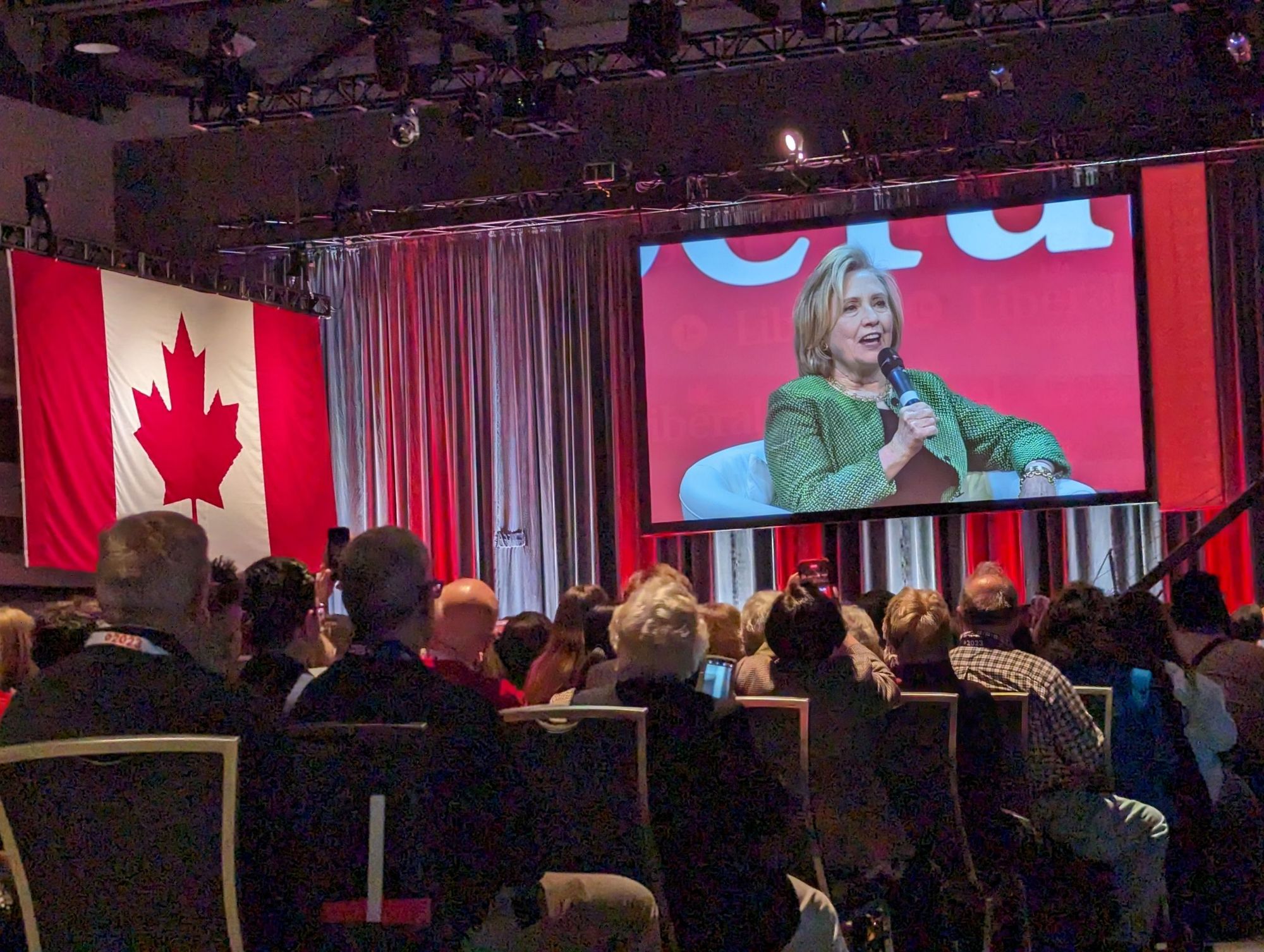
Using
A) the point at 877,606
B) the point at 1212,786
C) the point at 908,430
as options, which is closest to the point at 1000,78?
the point at 908,430

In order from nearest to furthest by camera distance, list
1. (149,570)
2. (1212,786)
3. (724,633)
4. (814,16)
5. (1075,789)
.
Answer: (149,570) → (1075,789) → (1212,786) → (724,633) → (814,16)

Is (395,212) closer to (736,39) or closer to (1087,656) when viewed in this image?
(736,39)

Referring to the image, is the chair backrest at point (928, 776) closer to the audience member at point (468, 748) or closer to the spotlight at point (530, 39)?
the audience member at point (468, 748)

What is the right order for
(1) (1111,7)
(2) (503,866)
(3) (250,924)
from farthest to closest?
(1) (1111,7) < (2) (503,866) < (3) (250,924)

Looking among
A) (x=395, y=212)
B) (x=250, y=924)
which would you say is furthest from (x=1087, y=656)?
(x=395, y=212)

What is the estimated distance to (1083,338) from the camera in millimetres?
9523

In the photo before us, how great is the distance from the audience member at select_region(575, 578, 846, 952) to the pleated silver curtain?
25.9ft

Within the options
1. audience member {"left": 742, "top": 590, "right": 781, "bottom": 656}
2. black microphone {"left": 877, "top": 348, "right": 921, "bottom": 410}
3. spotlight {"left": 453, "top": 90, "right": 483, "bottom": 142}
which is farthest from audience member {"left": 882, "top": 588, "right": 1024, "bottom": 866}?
spotlight {"left": 453, "top": 90, "right": 483, "bottom": 142}

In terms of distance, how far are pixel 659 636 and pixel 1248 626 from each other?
3.74 m

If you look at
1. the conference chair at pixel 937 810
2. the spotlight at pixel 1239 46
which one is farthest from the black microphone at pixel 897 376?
the conference chair at pixel 937 810

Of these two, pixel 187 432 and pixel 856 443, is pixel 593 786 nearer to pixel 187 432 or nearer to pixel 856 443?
pixel 856 443

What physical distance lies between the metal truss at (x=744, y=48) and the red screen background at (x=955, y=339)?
1181 mm

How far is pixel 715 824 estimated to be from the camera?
2.92 m

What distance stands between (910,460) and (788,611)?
20.5 ft
